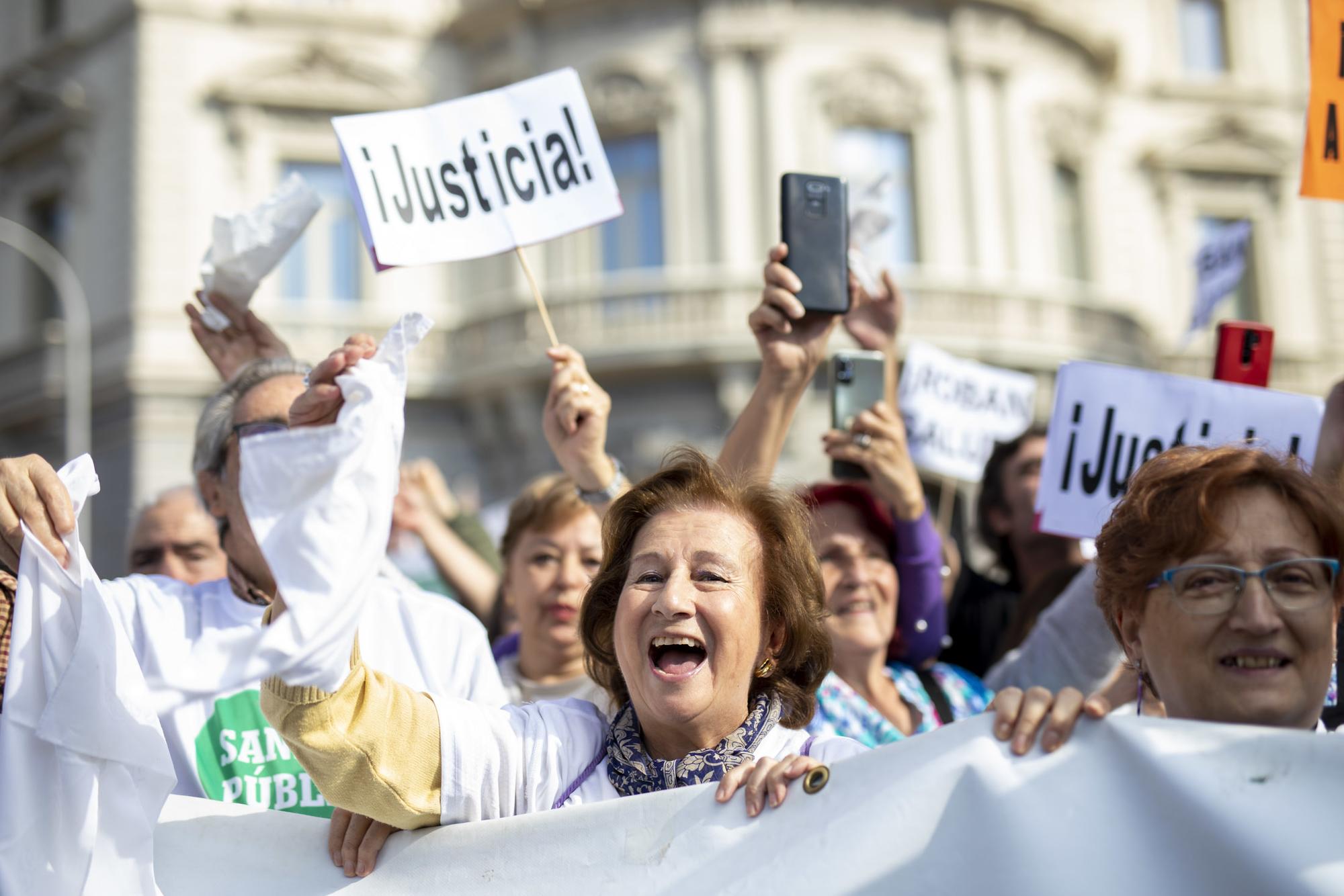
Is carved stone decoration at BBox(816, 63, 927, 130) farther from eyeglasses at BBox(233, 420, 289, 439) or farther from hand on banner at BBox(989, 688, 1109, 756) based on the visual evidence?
hand on banner at BBox(989, 688, 1109, 756)

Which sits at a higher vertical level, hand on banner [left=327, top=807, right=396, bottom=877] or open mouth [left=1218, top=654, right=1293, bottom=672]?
open mouth [left=1218, top=654, right=1293, bottom=672]

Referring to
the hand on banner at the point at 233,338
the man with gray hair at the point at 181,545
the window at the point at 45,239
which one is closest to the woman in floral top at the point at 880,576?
the hand on banner at the point at 233,338

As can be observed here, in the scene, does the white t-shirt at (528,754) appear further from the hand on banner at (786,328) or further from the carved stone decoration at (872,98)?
the carved stone decoration at (872,98)

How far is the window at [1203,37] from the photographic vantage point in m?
20.0

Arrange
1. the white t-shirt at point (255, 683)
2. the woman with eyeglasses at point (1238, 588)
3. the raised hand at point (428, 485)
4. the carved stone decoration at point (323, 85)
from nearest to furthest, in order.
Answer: the woman with eyeglasses at point (1238, 588) < the white t-shirt at point (255, 683) < the raised hand at point (428, 485) < the carved stone decoration at point (323, 85)

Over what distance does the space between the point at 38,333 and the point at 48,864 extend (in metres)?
18.2

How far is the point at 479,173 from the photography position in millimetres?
3748

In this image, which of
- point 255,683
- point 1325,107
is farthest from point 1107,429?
point 255,683

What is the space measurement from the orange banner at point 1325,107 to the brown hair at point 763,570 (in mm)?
2181

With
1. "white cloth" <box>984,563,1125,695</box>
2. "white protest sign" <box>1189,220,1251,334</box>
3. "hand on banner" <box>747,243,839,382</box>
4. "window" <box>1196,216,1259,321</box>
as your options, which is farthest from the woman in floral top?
"window" <box>1196,216,1259,321</box>

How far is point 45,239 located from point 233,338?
16.9 meters

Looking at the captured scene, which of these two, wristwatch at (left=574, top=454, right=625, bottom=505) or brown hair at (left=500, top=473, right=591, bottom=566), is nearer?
wristwatch at (left=574, top=454, right=625, bottom=505)

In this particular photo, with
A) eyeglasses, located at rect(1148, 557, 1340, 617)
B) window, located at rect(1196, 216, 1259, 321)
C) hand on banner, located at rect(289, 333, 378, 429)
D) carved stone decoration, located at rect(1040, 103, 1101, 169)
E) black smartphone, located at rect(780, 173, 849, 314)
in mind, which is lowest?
window, located at rect(1196, 216, 1259, 321)

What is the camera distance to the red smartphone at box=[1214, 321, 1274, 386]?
3.85m
